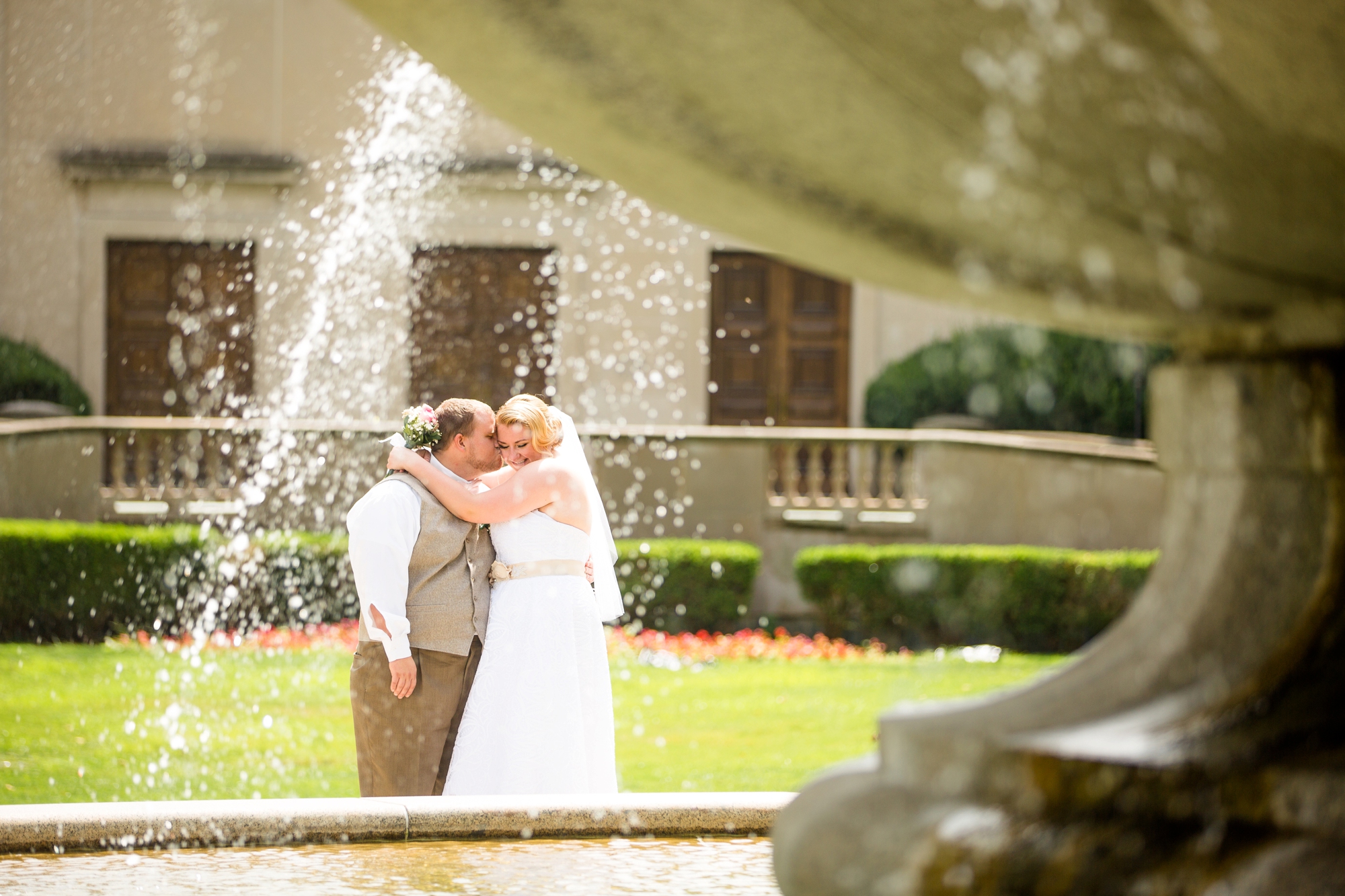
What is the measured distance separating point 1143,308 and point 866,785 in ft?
2.77

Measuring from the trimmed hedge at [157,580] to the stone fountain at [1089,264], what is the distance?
9.45 metres

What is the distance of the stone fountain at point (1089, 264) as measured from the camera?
6.03 feet

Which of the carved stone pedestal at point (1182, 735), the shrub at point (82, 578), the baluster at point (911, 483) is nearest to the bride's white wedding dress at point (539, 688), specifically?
the carved stone pedestal at point (1182, 735)

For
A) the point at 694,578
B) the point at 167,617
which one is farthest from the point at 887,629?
the point at 167,617

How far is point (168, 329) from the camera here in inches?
706

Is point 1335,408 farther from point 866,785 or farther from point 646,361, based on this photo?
point 646,361

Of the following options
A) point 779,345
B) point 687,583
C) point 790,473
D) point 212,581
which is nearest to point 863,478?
point 790,473

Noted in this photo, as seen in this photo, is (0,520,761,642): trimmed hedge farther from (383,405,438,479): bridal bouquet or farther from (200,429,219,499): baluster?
(383,405,438,479): bridal bouquet

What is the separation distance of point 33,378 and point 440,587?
529 inches

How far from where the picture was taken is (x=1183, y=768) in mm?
1867

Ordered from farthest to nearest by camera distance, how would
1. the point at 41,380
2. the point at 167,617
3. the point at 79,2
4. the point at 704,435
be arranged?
the point at 79,2
the point at 41,380
the point at 704,435
the point at 167,617

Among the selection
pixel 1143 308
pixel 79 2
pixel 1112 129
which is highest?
pixel 79 2

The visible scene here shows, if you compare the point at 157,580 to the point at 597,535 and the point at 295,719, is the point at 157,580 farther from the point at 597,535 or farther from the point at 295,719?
the point at 597,535

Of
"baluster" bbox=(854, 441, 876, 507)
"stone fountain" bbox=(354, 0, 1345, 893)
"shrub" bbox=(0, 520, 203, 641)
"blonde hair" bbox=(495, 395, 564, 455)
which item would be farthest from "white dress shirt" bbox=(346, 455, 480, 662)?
"baluster" bbox=(854, 441, 876, 507)
